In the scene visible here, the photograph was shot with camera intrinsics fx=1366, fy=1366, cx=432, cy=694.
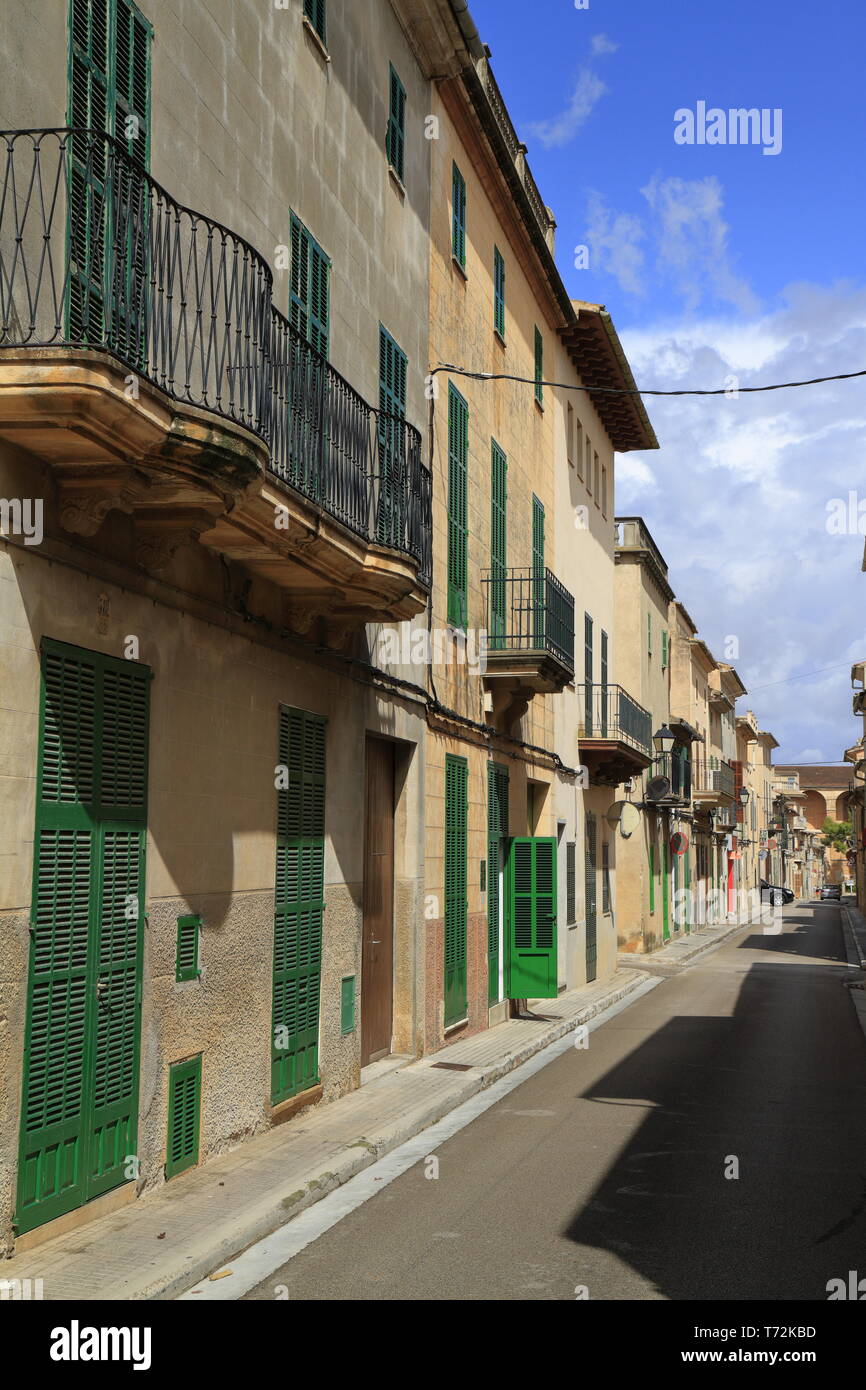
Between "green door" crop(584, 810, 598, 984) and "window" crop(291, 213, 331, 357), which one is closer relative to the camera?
"window" crop(291, 213, 331, 357)

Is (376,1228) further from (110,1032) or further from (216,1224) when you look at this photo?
(110,1032)

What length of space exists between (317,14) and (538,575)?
34.7 feet

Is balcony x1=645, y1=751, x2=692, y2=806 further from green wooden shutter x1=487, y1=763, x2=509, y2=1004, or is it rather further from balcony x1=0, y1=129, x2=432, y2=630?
balcony x1=0, y1=129, x2=432, y2=630

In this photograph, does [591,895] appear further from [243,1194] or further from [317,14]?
[243,1194]

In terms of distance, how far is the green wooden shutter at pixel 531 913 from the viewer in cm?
1880

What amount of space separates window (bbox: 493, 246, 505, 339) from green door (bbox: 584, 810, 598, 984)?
11.3 m

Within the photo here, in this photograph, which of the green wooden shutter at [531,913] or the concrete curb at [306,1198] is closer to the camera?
the concrete curb at [306,1198]

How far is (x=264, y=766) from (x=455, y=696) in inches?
242

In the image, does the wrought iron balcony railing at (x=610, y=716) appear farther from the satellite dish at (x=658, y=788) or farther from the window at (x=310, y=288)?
the window at (x=310, y=288)

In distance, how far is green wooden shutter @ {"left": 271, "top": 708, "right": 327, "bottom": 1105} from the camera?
10.8 metres

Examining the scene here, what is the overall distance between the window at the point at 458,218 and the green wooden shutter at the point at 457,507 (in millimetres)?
1787

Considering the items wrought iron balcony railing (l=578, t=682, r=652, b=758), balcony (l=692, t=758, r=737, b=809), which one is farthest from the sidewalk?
balcony (l=692, t=758, r=737, b=809)

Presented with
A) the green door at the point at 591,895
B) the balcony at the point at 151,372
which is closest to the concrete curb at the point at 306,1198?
the balcony at the point at 151,372

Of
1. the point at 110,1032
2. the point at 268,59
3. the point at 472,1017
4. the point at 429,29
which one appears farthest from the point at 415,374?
the point at 110,1032
